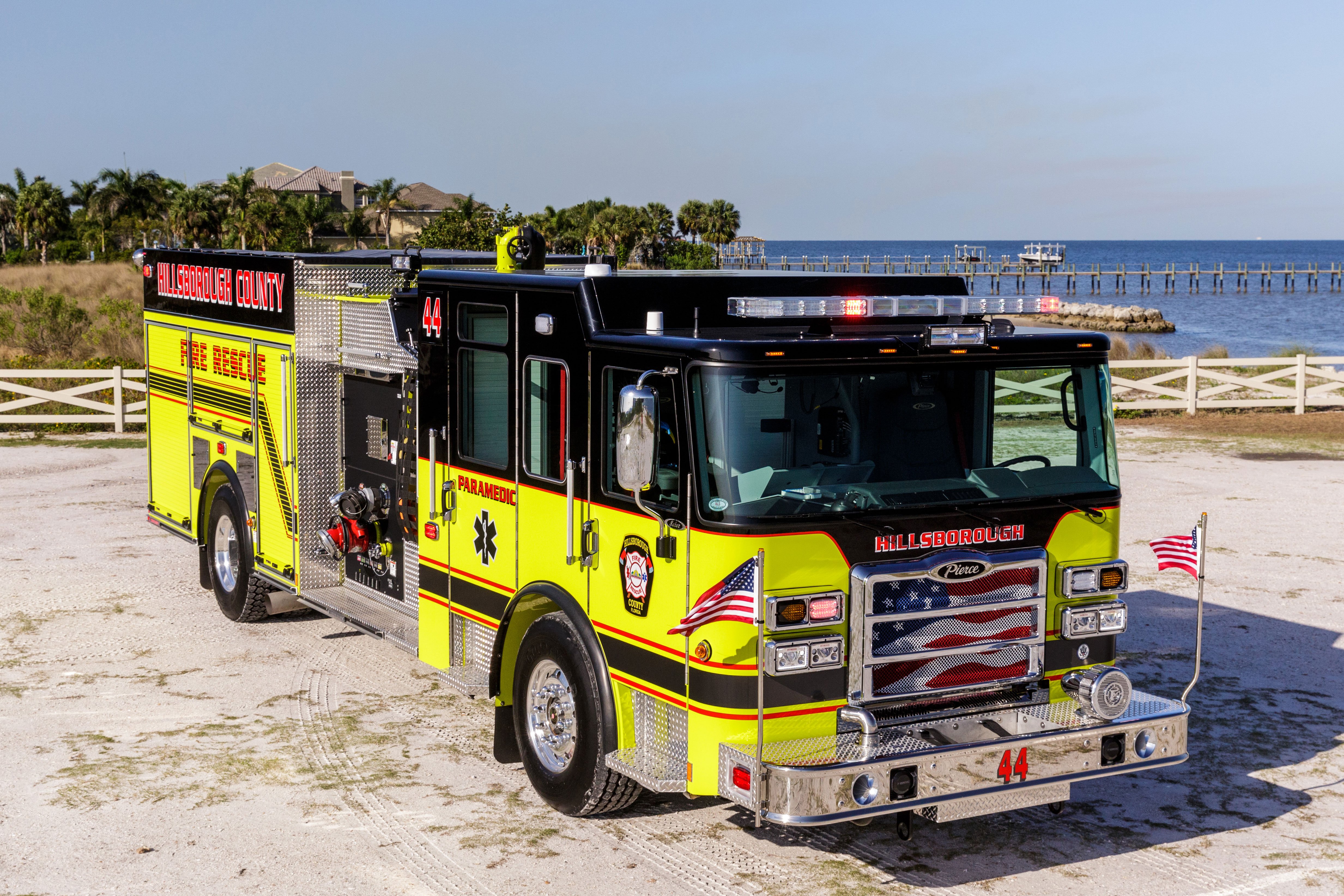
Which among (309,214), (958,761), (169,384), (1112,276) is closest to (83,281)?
(309,214)

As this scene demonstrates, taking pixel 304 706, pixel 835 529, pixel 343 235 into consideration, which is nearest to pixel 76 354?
pixel 304 706

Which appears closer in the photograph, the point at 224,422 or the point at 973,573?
the point at 973,573

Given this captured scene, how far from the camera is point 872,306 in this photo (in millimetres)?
6340

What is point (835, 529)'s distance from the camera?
231 inches

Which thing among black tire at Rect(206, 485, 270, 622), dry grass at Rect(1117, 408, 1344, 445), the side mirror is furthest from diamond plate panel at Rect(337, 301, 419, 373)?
dry grass at Rect(1117, 408, 1344, 445)

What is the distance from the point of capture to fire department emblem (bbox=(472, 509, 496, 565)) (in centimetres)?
758

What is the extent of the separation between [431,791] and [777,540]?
292 centimetres

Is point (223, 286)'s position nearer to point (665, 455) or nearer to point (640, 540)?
point (640, 540)

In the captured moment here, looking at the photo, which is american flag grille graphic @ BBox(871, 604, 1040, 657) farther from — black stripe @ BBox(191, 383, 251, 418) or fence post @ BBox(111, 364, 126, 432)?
fence post @ BBox(111, 364, 126, 432)

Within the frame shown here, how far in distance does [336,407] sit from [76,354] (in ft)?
77.5

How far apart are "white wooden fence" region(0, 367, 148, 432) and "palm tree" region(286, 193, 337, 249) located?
58.6m

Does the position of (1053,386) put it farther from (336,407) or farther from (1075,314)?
(1075,314)

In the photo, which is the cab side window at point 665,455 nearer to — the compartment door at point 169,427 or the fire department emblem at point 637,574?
the fire department emblem at point 637,574

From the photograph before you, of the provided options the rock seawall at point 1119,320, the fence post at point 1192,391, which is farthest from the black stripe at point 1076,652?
the rock seawall at point 1119,320
